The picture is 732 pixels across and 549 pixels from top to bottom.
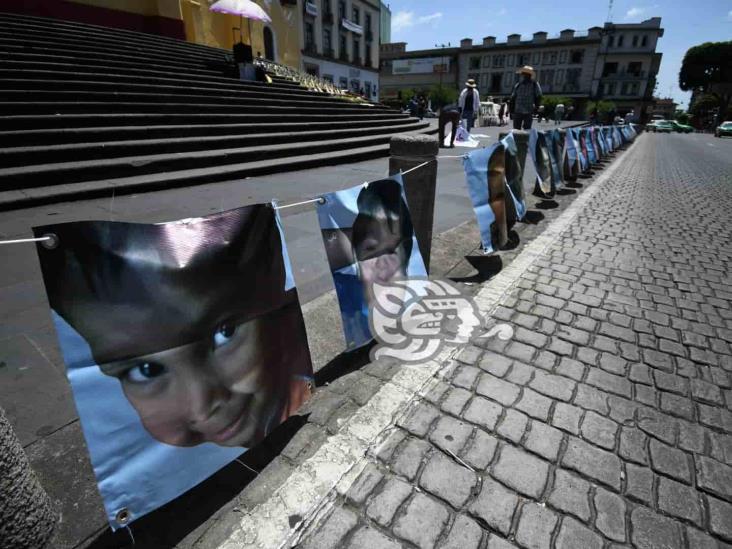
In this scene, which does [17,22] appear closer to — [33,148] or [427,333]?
[33,148]

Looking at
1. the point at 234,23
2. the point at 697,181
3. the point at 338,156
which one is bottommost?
the point at 697,181

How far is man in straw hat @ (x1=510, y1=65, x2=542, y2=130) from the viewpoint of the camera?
10039 millimetres

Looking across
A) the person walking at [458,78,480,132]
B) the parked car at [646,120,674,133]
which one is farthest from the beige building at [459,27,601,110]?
the person walking at [458,78,480,132]

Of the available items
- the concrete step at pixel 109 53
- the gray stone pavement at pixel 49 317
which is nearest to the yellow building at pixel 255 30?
the concrete step at pixel 109 53

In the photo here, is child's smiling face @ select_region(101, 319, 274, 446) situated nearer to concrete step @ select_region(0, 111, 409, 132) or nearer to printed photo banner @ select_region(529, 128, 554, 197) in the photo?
printed photo banner @ select_region(529, 128, 554, 197)

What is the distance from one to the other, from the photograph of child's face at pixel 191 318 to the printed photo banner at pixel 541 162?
635 cm

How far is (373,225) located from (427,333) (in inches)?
41.1

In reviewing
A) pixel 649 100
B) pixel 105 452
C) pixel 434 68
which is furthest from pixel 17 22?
pixel 649 100

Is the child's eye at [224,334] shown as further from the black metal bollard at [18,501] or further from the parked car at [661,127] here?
the parked car at [661,127]

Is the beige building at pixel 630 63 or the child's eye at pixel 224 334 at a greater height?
the beige building at pixel 630 63

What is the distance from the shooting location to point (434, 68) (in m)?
78.6

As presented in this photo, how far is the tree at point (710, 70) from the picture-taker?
2739 inches

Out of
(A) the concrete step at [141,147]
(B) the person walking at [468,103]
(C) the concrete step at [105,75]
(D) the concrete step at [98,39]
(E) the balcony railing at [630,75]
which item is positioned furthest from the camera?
(E) the balcony railing at [630,75]

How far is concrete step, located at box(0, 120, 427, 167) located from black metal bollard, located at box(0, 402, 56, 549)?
272 inches
